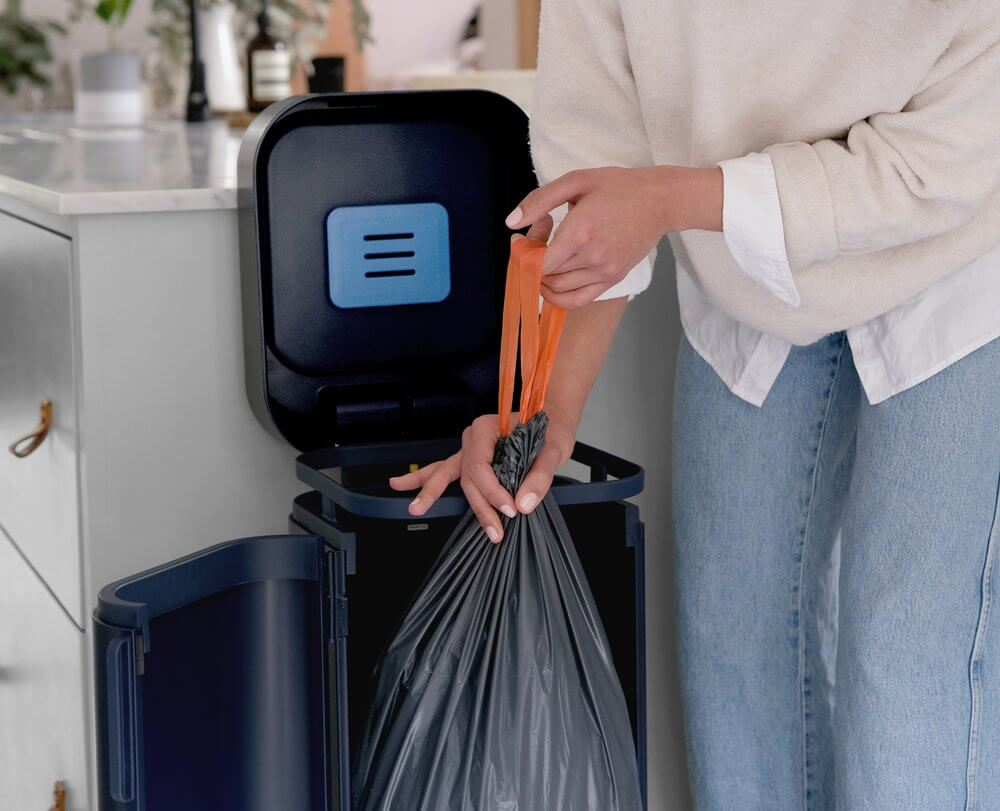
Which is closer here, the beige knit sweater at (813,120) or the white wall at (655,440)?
the beige knit sweater at (813,120)

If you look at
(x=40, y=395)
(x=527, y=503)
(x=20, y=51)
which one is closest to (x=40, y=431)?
(x=40, y=395)

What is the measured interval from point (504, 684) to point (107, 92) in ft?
6.95

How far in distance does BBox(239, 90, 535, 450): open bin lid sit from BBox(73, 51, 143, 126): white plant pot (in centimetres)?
170

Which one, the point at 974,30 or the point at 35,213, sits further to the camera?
the point at 35,213

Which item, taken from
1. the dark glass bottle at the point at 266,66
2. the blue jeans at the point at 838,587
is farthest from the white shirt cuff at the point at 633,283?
the dark glass bottle at the point at 266,66

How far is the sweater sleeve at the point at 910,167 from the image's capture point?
34.2 inches

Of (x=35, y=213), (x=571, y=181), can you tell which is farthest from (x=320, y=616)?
(x=35, y=213)

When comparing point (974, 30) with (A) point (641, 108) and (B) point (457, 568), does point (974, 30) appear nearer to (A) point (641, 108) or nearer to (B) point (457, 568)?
(A) point (641, 108)

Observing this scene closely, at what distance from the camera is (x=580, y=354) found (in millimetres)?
1096

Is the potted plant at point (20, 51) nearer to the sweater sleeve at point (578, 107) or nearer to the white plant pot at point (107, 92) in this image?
the white plant pot at point (107, 92)

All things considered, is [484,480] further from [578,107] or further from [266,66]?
[266,66]

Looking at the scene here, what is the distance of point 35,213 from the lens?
46.6 inches

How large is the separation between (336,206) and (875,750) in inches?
23.9

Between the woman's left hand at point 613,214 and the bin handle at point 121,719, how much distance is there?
0.37 meters
